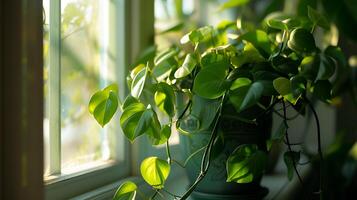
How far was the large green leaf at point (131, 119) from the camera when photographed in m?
0.68

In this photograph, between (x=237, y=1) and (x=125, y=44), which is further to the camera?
(x=237, y=1)

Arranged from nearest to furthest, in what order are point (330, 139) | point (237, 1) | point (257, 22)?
point (237, 1) → point (257, 22) → point (330, 139)

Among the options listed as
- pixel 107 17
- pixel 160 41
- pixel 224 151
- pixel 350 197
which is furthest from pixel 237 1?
pixel 350 197

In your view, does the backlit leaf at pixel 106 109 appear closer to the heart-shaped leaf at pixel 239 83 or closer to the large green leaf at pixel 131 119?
the large green leaf at pixel 131 119

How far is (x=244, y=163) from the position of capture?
0.75 m

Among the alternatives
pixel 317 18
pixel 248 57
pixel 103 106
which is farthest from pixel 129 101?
pixel 317 18

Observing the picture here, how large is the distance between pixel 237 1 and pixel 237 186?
20.3 inches

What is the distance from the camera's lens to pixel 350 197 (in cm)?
151

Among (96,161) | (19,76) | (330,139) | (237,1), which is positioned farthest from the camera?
(330,139)

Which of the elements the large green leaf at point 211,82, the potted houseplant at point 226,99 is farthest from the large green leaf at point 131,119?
the large green leaf at point 211,82

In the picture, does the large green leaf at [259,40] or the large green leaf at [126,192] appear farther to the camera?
the large green leaf at [259,40]

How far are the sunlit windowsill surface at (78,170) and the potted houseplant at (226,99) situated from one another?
14 cm

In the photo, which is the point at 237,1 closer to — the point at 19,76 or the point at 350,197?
the point at 19,76

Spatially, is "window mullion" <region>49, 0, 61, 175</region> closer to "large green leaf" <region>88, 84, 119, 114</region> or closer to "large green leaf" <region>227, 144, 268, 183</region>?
"large green leaf" <region>88, 84, 119, 114</region>
